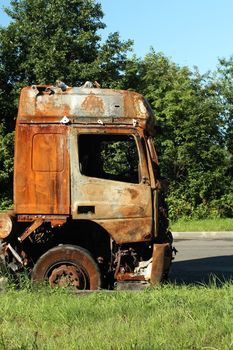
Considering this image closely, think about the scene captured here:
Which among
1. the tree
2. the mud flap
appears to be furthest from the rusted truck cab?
the tree

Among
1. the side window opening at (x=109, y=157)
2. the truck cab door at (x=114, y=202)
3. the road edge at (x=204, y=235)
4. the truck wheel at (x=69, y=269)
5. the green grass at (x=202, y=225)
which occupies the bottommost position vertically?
the road edge at (x=204, y=235)

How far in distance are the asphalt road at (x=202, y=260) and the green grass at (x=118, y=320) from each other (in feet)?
9.45

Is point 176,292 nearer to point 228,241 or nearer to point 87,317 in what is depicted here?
point 87,317

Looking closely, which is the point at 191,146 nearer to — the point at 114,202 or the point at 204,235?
the point at 204,235

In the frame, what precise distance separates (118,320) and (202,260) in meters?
7.26

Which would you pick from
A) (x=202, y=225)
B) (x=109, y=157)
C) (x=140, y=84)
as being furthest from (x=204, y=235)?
(x=109, y=157)

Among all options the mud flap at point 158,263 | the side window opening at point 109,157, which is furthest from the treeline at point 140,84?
the mud flap at point 158,263

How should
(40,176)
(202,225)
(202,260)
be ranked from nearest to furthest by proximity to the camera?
(40,176) → (202,260) → (202,225)

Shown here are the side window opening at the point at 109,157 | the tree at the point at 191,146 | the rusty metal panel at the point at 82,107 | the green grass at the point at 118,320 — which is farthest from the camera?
the tree at the point at 191,146

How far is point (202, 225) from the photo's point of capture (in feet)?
65.6

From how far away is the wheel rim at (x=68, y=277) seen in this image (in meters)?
7.11

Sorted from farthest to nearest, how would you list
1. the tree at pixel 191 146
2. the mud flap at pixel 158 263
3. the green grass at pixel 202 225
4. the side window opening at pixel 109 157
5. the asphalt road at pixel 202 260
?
the tree at pixel 191 146 → the green grass at pixel 202 225 → the asphalt road at pixel 202 260 → the side window opening at pixel 109 157 → the mud flap at pixel 158 263

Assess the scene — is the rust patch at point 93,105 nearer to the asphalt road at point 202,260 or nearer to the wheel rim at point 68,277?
the wheel rim at point 68,277

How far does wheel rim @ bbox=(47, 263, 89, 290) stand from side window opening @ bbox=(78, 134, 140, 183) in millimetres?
1228
